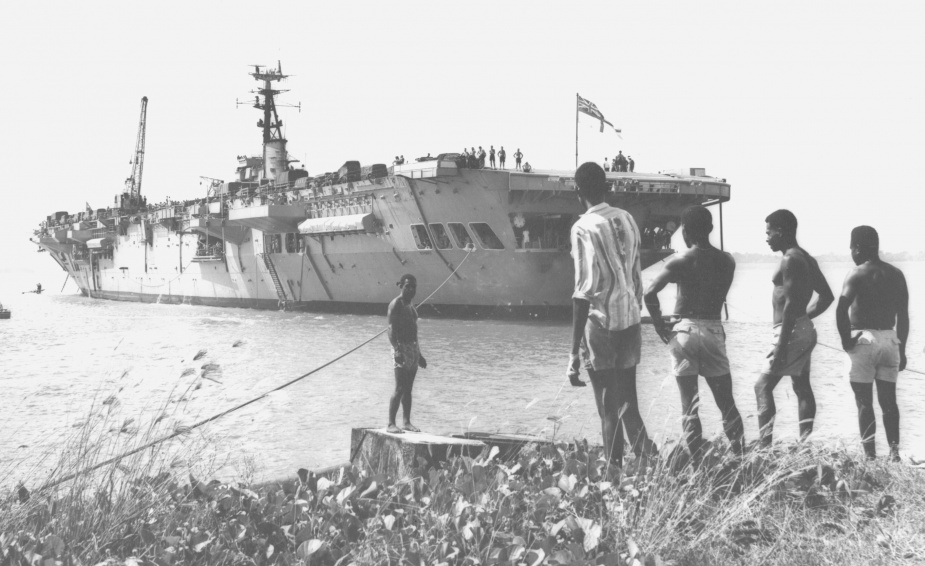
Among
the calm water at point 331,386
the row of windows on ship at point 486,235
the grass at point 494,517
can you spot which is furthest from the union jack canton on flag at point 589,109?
the grass at point 494,517

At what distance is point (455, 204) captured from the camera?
23984mm

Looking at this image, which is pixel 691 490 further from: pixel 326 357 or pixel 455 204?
pixel 455 204

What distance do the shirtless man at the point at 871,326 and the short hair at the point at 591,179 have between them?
1932mm

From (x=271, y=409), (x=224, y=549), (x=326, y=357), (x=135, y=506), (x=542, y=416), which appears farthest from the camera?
(x=326, y=357)

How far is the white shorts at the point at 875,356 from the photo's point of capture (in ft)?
15.9

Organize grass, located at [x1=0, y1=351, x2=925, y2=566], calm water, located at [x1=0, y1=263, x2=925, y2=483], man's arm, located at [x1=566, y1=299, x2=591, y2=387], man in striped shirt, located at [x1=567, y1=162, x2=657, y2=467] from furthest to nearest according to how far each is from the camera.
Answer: calm water, located at [x1=0, y1=263, x2=925, y2=483] < man in striped shirt, located at [x1=567, y1=162, x2=657, y2=467] < man's arm, located at [x1=566, y1=299, x2=591, y2=387] < grass, located at [x1=0, y1=351, x2=925, y2=566]

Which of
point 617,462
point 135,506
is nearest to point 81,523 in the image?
point 135,506

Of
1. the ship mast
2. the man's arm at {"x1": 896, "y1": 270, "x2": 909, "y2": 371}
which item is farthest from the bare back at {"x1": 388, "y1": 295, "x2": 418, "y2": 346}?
the ship mast

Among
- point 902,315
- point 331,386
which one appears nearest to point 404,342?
point 902,315

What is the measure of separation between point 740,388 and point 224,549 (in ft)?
34.2

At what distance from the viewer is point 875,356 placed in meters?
4.85

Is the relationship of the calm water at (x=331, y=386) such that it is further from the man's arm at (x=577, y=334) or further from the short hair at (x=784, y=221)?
the short hair at (x=784, y=221)

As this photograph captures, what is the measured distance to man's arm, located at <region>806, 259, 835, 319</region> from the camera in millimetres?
4770

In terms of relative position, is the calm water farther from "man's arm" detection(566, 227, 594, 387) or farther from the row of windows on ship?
the row of windows on ship
